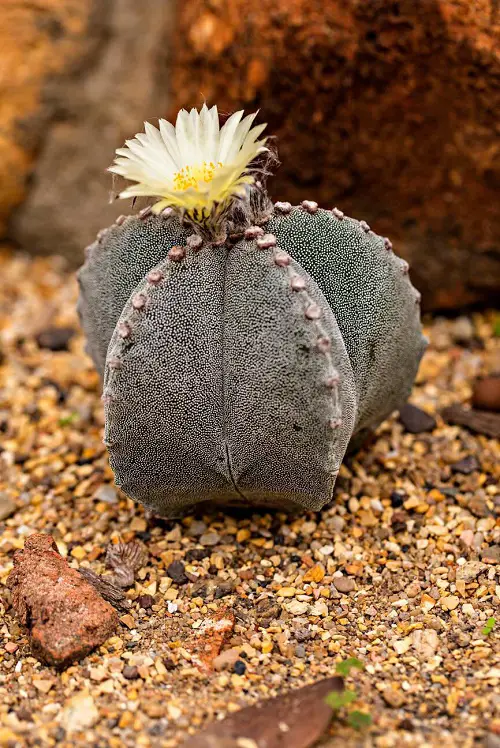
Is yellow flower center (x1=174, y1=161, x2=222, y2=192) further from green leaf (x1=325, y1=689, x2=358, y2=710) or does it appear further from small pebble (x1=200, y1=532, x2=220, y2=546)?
green leaf (x1=325, y1=689, x2=358, y2=710)

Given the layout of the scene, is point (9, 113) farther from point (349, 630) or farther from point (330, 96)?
point (349, 630)

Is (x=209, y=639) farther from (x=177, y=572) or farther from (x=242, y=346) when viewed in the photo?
(x=242, y=346)

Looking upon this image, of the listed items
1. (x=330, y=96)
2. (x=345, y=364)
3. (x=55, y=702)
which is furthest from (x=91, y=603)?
(x=330, y=96)

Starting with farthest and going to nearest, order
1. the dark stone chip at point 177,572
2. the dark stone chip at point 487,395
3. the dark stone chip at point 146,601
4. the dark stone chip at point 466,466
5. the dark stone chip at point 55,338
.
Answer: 1. the dark stone chip at point 55,338
2. the dark stone chip at point 487,395
3. the dark stone chip at point 466,466
4. the dark stone chip at point 177,572
5. the dark stone chip at point 146,601

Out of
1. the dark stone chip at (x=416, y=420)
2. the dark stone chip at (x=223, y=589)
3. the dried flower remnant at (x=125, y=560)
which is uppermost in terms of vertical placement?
the dark stone chip at (x=416, y=420)

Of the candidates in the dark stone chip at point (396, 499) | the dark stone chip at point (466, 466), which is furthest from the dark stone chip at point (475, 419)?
the dark stone chip at point (396, 499)

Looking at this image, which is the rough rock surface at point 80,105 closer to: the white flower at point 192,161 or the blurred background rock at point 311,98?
the blurred background rock at point 311,98

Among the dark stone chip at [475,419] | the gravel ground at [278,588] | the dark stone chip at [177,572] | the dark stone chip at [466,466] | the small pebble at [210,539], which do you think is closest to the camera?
the gravel ground at [278,588]
